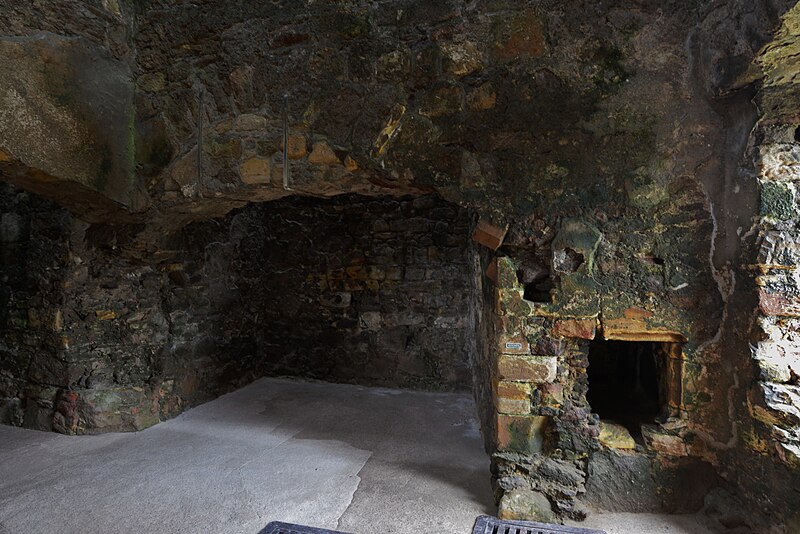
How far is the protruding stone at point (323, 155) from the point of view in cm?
246

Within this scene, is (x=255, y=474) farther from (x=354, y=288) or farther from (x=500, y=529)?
(x=354, y=288)

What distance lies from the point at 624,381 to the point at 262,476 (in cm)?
263

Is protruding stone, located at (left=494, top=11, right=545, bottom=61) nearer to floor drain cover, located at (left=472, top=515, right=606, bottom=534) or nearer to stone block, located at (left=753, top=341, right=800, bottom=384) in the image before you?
stone block, located at (left=753, top=341, right=800, bottom=384)

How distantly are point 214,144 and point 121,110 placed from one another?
0.62 meters

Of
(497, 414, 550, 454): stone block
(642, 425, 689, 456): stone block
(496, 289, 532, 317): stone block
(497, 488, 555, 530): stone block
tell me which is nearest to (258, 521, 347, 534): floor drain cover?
(497, 488, 555, 530): stone block

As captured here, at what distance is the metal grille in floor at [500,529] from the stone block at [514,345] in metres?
0.75

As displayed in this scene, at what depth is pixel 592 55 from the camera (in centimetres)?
208

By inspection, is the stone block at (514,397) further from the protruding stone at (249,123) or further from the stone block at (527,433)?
the protruding stone at (249,123)

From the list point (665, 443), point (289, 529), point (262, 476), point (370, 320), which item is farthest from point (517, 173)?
point (370, 320)

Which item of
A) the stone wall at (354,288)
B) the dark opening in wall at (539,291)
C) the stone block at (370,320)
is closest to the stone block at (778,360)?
the dark opening in wall at (539,291)

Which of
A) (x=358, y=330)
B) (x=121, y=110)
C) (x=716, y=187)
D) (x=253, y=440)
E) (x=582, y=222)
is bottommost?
(x=253, y=440)

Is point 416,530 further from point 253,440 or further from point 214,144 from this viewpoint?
point 214,144

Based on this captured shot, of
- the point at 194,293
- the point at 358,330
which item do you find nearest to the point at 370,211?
the point at 358,330

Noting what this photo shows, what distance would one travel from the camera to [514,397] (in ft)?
7.22
